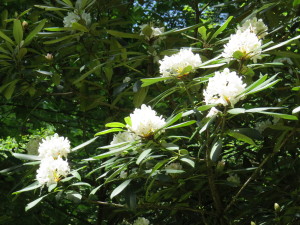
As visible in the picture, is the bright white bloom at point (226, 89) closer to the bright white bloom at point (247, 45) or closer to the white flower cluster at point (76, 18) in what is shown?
the bright white bloom at point (247, 45)

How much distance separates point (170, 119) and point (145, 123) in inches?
4.9

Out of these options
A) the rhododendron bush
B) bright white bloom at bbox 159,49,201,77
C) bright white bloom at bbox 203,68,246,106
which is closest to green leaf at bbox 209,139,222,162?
the rhododendron bush

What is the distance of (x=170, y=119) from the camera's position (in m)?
1.67

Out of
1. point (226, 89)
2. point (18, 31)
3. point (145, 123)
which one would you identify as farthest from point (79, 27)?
point (226, 89)

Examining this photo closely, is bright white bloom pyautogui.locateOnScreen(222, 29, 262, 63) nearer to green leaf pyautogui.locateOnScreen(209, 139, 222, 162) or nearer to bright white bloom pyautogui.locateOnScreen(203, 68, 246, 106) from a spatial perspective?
bright white bloom pyautogui.locateOnScreen(203, 68, 246, 106)

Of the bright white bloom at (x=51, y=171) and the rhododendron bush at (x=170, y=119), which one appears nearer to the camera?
the rhododendron bush at (x=170, y=119)

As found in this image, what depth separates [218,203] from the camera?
6.95 ft

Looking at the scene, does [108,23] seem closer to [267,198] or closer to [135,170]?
[135,170]

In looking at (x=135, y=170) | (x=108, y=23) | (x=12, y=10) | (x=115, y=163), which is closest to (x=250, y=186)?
(x=135, y=170)

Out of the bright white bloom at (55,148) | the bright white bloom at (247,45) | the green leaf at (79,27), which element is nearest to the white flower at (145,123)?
the bright white bloom at (247,45)

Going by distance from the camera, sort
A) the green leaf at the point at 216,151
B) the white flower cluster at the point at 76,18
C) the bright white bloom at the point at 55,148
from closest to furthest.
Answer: the green leaf at the point at 216,151, the bright white bloom at the point at 55,148, the white flower cluster at the point at 76,18

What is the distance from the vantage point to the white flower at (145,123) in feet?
5.23

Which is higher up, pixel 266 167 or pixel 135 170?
pixel 135 170

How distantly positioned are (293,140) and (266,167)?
1.00ft
